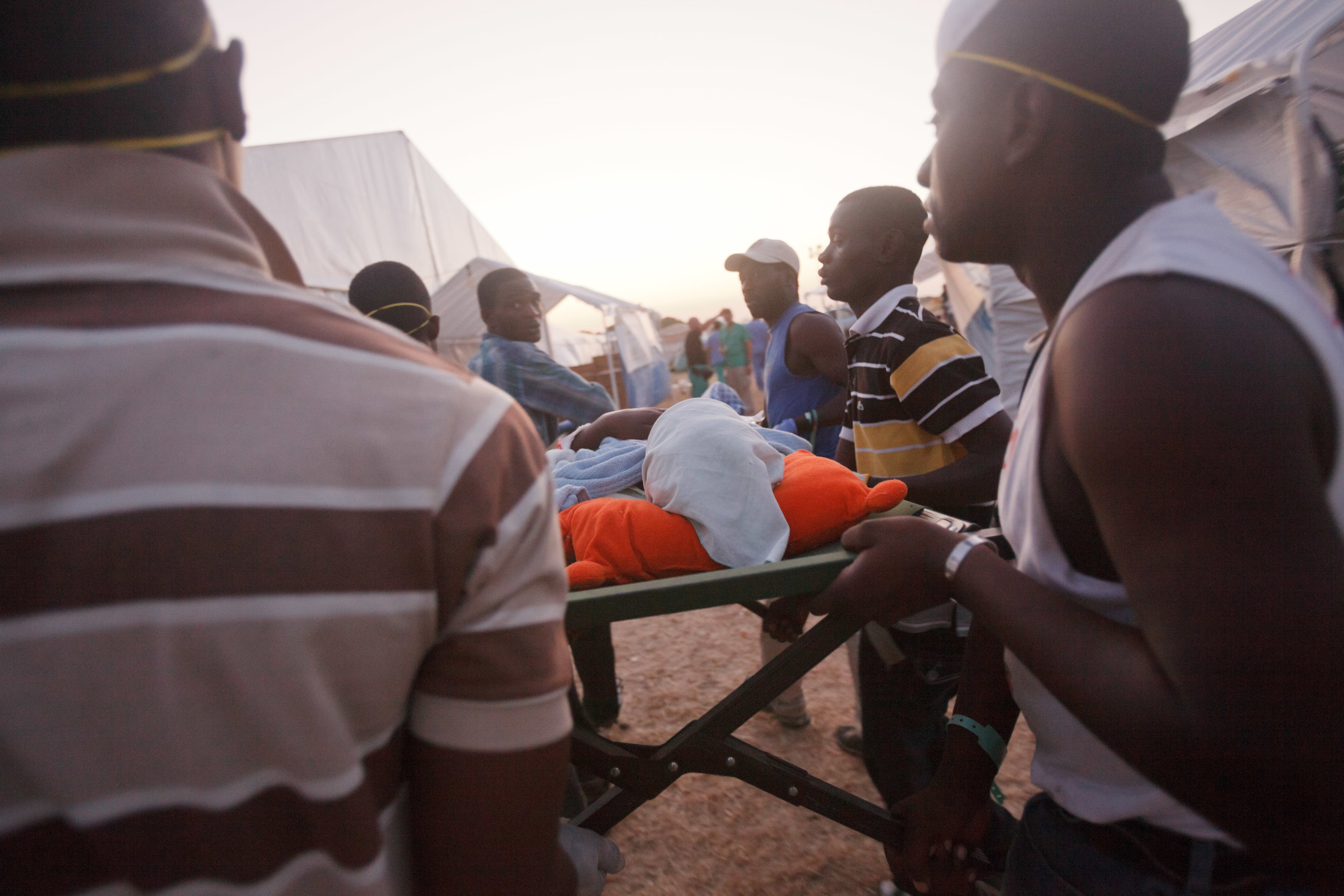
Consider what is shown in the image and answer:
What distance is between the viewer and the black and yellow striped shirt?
1881 mm

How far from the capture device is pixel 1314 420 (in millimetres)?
674

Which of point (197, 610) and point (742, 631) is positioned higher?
point (197, 610)

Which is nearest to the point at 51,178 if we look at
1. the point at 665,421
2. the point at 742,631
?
the point at 665,421

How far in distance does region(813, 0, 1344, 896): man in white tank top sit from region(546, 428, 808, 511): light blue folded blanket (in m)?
0.83

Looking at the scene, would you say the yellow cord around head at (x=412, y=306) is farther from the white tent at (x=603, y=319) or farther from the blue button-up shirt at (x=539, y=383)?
the white tent at (x=603, y=319)

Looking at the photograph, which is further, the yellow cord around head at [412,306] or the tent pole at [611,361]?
the tent pole at [611,361]

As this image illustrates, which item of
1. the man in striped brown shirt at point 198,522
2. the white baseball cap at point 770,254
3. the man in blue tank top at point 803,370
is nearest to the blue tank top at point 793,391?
the man in blue tank top at point 803,370

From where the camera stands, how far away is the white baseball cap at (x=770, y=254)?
3.27 metres

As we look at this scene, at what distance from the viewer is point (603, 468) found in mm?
1883

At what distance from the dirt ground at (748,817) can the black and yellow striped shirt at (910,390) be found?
1439mm

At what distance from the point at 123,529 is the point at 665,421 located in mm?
1360

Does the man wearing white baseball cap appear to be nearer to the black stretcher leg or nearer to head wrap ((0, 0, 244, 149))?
the black stretcher leg

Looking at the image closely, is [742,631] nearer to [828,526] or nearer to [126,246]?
[828,526]

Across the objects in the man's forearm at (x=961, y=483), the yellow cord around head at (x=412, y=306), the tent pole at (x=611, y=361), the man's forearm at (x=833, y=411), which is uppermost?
the yellow cord around head at (x=412, y=306)
